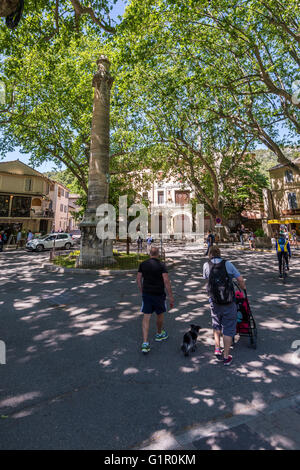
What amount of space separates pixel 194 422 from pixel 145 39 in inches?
587

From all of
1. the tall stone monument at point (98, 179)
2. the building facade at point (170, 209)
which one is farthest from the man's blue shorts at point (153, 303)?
the building facade at point (170, 209)

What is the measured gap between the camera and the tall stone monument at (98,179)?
12.3m

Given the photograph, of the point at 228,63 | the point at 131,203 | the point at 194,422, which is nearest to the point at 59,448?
the point at 194,422

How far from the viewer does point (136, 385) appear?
10.7 ft

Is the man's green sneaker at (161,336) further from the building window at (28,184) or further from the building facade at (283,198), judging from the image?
the building window at (28,184)

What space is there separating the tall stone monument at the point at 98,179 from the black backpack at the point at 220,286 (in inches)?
356

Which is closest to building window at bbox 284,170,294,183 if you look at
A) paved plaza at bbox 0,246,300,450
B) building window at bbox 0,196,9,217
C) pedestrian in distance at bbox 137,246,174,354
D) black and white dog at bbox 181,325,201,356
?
paved plaza at bbox 0,246,300,450

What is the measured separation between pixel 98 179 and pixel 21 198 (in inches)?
1018

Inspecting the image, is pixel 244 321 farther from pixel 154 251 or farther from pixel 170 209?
pixel 170 209

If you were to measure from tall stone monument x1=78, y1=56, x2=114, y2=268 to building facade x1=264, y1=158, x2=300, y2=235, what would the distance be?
25.4 meters

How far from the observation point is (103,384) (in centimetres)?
328

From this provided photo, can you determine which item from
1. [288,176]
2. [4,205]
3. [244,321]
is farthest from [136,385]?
[288,176]

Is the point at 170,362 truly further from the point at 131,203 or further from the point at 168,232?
the point at 168,232

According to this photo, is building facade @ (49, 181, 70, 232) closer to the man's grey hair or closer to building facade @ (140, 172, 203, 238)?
building facade @ (140, 172, 203, 238)
